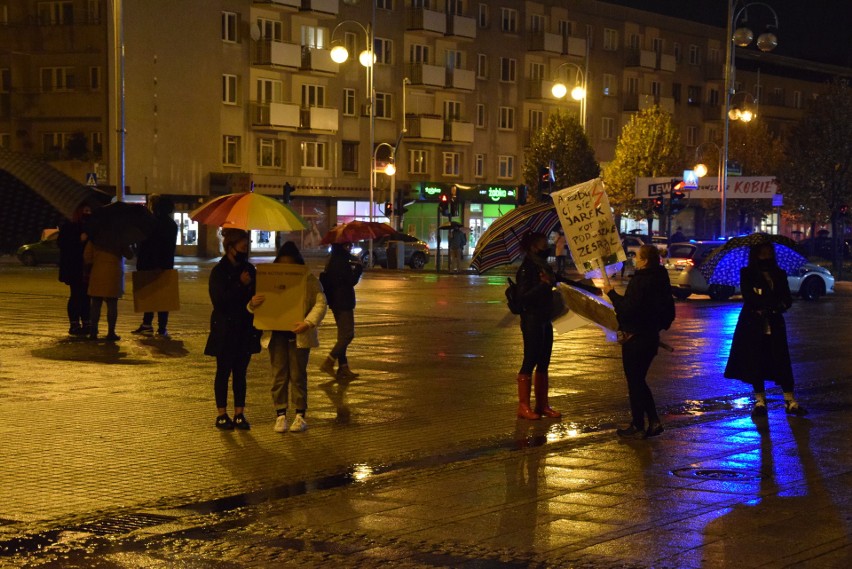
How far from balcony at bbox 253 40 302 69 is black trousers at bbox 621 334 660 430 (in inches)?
2084

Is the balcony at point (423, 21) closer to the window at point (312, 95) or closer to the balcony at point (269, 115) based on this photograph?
the window at point (312, 95)

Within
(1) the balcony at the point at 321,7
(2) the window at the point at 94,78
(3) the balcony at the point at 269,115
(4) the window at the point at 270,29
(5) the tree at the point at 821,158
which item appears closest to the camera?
(2) the window at the point at 94,78

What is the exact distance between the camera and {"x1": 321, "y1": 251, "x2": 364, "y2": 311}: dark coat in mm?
15086

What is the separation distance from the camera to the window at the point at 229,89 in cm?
6131

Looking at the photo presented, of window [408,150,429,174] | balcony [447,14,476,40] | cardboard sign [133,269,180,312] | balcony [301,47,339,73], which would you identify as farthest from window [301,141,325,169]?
cardboard sign [133,269,180,312]

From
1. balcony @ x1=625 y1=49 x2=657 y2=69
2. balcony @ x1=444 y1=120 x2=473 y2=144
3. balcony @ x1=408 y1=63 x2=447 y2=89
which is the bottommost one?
balcony @ x1=444 y1=120 x2=473 y2=144

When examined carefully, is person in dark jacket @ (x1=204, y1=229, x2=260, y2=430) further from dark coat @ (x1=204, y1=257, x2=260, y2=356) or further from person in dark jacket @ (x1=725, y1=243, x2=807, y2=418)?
person in dark jacket @ (x1=725, y1=243, x2=807, y2=418)

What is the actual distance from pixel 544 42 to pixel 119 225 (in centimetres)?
6284

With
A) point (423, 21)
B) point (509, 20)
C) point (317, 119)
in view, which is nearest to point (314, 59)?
point (317, 119)

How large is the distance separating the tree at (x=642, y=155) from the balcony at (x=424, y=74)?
1047 centimetres

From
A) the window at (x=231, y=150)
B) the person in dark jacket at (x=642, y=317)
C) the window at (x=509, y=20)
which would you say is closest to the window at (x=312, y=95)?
the window at (x=231, y=150)

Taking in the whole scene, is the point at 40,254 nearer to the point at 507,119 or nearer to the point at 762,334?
the point at 507,119

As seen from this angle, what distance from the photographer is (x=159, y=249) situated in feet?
59.2

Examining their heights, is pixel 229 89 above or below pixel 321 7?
below
